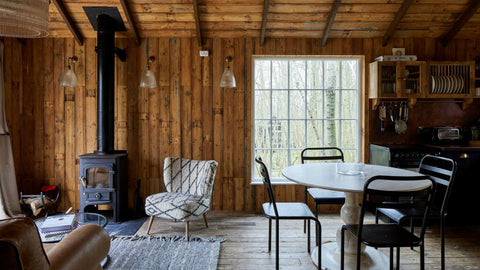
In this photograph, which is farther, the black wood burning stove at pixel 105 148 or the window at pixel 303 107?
the window at pixel 303 107

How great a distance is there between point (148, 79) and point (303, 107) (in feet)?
6.42

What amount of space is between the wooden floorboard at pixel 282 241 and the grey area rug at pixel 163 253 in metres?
0.14

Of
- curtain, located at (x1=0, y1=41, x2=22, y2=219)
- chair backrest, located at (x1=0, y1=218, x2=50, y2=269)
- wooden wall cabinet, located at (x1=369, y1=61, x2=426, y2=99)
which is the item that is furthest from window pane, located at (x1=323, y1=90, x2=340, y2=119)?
curtain, located at (x1=0, y1=41, x2=22, y2=219)

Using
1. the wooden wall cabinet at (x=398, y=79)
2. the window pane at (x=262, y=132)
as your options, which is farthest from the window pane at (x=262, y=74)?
the wooden wall cabinet at (x=398, y=79)

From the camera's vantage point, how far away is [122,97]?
13.0 ft

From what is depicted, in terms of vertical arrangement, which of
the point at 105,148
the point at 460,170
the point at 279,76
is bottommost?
the point at 460,170

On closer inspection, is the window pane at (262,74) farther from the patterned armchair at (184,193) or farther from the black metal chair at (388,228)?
the black metal chair at (388,228)

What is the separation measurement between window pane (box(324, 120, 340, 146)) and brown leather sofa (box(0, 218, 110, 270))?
10.4 feet

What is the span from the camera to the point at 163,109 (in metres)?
3.98

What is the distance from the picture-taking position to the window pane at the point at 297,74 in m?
4.08

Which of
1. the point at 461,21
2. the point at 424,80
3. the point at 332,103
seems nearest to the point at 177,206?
the point at 332,103

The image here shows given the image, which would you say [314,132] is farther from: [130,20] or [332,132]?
[130,20]

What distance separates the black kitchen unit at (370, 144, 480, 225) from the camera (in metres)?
3.40

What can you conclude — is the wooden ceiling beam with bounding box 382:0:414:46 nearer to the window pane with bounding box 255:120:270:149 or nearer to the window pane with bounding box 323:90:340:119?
the window pane with bounding box 323:90:340:119
